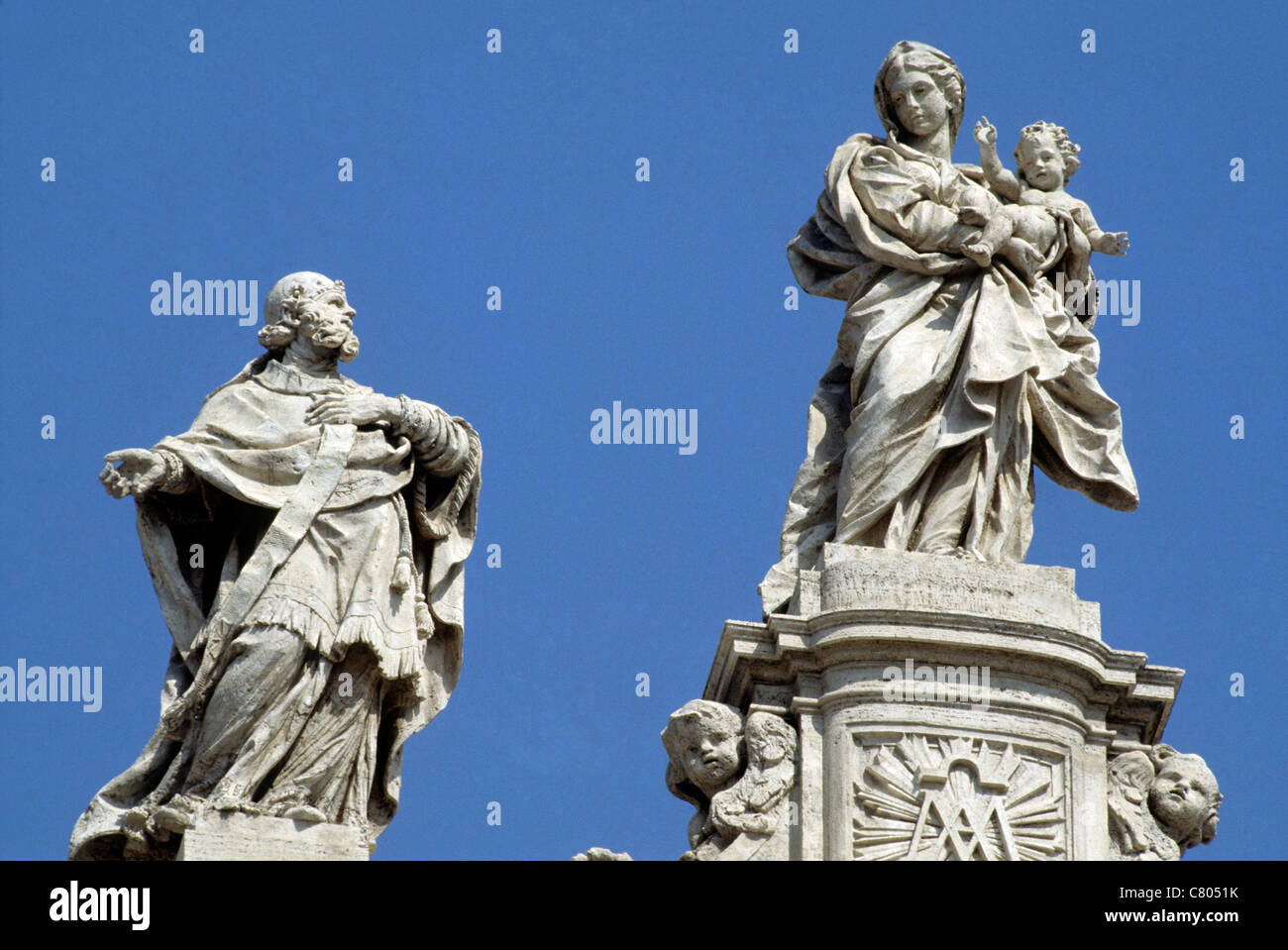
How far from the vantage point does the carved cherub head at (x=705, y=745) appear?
24.6 meters

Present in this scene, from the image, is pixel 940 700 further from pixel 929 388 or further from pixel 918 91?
pixel 918 91

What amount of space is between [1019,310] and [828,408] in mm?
1420

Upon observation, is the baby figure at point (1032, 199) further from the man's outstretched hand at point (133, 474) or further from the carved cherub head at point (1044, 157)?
the man's outstretched hand at point (133, 474)

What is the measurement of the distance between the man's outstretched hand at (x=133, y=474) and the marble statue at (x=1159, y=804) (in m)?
6.15

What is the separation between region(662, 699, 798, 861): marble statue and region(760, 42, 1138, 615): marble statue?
0.99 metres

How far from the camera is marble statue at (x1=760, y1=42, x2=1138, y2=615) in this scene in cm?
2545

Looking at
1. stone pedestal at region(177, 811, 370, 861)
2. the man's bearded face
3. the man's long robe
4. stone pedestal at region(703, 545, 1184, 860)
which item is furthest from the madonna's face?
stone pedestal at region(177, 811, 370, 861)

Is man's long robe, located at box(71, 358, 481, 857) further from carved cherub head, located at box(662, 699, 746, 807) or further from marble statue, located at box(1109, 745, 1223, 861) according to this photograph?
marble statue, located at box(1109, 745, 1223, 861)

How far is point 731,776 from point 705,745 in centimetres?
24

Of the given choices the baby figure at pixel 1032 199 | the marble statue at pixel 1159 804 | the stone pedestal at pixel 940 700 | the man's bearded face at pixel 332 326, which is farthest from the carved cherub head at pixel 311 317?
the marble statue at pixel 1159 804

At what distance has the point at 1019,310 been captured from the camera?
25906 millimetres
